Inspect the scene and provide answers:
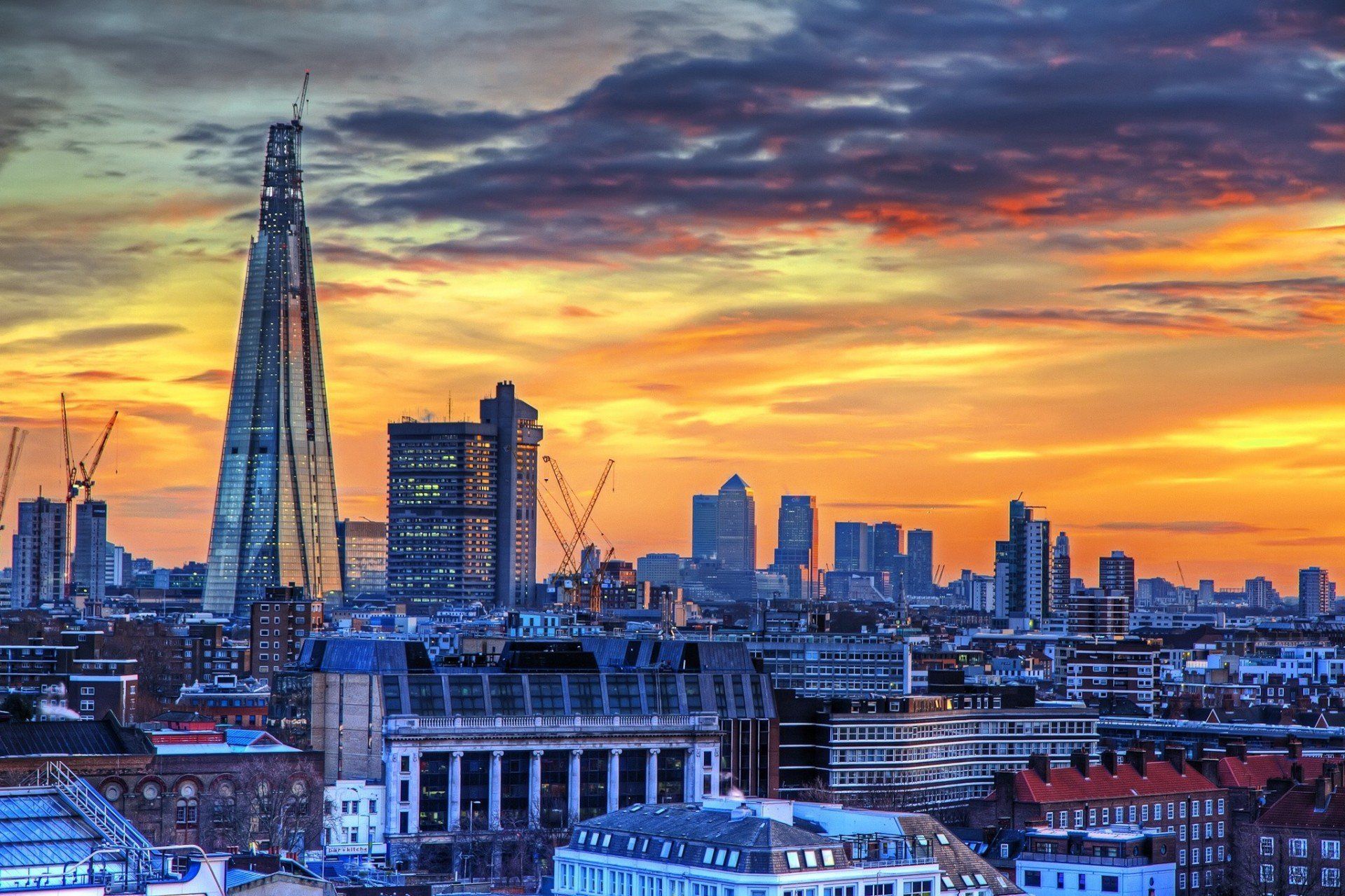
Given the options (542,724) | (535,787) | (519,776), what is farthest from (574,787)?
(542,724)

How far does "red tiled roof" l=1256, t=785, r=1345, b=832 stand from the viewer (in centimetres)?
14588

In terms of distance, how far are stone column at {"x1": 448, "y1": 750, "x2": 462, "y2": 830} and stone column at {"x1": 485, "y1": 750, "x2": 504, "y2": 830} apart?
6.92 feet

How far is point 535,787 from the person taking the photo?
551ft

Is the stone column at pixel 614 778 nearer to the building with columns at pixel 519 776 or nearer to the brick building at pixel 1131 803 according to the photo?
the building with columns at pixel 519 776

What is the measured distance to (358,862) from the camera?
148 m

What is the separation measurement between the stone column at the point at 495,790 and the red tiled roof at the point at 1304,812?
51.0 metres

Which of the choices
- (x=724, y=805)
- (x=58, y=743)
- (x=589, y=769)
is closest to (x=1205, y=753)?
(x=589, y=769)

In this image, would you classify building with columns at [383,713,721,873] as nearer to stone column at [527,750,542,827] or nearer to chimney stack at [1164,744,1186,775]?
stone column at [527,750,542,827]

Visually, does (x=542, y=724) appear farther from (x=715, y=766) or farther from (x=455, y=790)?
(x=715, y=766)

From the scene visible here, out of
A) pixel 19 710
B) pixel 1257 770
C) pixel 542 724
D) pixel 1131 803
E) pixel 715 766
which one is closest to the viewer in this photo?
pixel 1131 803

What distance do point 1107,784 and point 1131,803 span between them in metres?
1.95

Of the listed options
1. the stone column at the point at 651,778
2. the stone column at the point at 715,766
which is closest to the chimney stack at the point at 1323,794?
the stone column at the point at 715,766

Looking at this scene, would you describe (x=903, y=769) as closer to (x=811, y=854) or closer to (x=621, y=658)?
(x=621, y=658)

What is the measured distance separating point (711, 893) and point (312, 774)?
→ 60043mm
